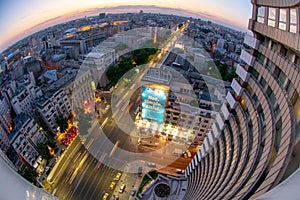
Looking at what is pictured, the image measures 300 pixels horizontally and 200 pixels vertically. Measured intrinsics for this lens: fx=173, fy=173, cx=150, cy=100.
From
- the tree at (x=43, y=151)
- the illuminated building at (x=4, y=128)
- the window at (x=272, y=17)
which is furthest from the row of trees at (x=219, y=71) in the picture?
the illuminated building at (x=4, y=128)

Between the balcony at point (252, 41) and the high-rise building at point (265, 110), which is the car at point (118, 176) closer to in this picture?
the high-rise building at point (265, 110)

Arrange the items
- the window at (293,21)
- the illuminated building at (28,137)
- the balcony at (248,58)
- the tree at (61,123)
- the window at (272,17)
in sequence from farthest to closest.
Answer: the tree at (61,123) < the illuminated building at (28,137) < the balcony at (248,58) < the window at (272,17) < the window at (293,21)

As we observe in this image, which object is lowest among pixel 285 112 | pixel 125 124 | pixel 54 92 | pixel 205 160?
pixel 125 124

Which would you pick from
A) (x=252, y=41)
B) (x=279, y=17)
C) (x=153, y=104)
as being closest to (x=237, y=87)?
(x=252, y=41)

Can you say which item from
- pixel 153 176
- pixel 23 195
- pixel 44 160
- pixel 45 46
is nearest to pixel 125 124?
pixel 153 176

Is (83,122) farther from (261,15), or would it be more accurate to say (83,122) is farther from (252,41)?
(261,15)

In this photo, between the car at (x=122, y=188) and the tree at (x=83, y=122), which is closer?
the car at (x=122, y=188)

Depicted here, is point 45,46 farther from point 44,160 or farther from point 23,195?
point 23,195

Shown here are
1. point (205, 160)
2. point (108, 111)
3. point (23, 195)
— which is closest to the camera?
point (23, 195)
